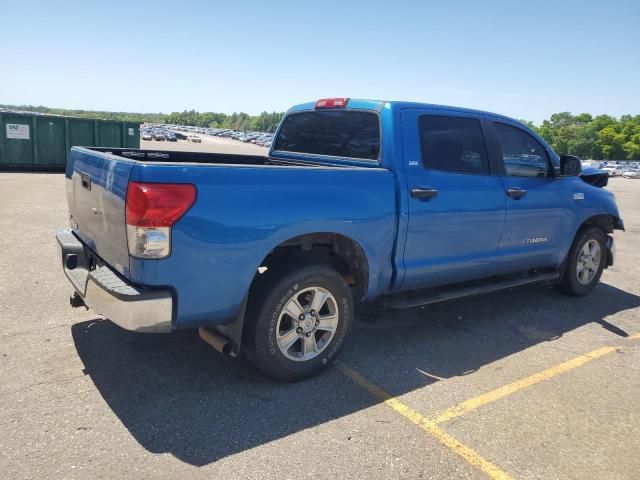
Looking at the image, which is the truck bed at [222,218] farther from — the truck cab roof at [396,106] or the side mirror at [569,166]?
the side mirror at [569,166]

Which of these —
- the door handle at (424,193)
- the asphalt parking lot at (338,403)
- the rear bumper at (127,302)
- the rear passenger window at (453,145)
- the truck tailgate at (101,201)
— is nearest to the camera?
the asphalt parking lot at (338,403)

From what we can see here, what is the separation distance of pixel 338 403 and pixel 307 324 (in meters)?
0.56

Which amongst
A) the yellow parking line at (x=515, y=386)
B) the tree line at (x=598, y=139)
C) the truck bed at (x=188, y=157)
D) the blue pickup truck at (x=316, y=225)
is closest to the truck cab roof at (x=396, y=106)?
the blue pickup truck at (x=316, y=225)

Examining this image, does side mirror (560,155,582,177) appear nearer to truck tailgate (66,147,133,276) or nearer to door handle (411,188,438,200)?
door handle (411,188,438,200)

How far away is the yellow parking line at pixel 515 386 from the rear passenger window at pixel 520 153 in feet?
5.81

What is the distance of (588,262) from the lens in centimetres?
603

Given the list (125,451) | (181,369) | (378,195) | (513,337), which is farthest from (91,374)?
(513,337)

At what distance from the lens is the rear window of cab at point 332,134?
419 cm

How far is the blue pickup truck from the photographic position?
2.85 metres

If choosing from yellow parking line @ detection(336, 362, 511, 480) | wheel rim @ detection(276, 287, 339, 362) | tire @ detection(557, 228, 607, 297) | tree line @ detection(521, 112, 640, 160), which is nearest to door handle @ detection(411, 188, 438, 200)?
wheel rim @ detection(276, 287, 339, 362)

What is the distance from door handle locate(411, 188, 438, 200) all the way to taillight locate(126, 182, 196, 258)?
5.91 ft

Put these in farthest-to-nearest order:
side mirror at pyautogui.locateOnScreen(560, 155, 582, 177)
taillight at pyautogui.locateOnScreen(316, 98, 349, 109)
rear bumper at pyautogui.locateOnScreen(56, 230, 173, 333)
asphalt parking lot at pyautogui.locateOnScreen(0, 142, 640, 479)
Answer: side mirror at pyautogui.locateOnScreen(560, 155, 582, 177) → taillight at pyautogui.locateOnScreen(316, 98, 349, 109) → rear bumper at pyautogui.locateOnScreen(56, 230, 173, 333) → asphalt parking lot at pyautogui.locateOnScreen(0, 142, 640, 479)

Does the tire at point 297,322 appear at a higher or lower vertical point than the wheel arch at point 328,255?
lower

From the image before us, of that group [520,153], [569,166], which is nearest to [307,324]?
[520,153]
